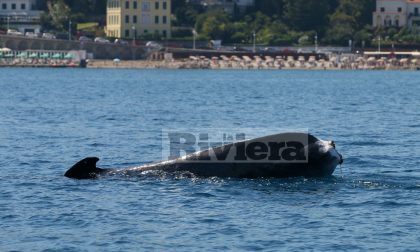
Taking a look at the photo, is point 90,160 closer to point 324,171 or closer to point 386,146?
point 324,171

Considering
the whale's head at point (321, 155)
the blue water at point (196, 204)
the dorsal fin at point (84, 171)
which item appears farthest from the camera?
the dorsal fin at point (84, 171)

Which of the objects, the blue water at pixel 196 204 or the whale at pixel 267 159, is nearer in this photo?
the blue water at pixel 196 204

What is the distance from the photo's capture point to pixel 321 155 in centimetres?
3366

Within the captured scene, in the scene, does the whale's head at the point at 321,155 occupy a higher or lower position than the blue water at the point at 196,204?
higher

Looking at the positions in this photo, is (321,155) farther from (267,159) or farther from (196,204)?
(196,204)

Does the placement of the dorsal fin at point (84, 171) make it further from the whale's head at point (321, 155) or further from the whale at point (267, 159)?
the whale's head at point (321, 155)

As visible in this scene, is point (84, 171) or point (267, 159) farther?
point (84, 171)

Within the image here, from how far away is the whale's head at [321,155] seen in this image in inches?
1316

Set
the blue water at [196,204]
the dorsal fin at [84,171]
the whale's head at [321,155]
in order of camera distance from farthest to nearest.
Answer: the dorsal fin at [84,171], the whale's head at [321,155], the blue water at [196,204]

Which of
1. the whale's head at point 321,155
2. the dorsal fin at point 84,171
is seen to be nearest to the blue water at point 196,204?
the dorsal fin at point 84,171

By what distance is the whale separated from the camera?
33.5 metres

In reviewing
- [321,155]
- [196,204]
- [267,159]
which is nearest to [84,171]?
[196,204]

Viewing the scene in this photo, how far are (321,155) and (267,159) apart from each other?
1478 mm

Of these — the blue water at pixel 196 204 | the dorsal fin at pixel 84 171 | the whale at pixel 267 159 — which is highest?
the whale at pixel 267 159
